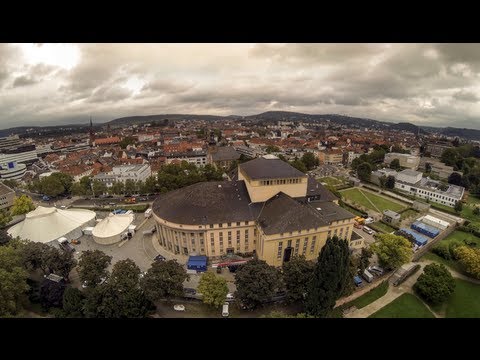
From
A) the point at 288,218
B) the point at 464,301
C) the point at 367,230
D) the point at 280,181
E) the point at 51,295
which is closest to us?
the point at 51,295

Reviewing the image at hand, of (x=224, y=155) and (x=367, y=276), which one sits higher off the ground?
(x=224, y=155)

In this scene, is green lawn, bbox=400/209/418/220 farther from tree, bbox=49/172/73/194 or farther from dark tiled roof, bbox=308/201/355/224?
tree, bbox=49/172/73/194

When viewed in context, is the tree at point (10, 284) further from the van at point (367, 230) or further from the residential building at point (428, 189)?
the residential building at point (428, 189)

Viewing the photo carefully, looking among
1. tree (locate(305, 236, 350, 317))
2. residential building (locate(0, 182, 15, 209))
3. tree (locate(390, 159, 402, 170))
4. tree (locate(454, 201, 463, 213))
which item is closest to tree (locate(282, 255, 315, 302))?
tree (locate(305, 236, 350, 317))

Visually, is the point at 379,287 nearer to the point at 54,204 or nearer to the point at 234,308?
the point at 234,308

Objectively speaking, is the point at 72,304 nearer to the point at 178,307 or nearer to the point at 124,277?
the point at 124,277

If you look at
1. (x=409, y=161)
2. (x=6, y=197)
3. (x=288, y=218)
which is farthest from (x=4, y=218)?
(x=409, y=161)

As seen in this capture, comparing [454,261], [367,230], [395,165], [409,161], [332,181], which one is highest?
[409,161]

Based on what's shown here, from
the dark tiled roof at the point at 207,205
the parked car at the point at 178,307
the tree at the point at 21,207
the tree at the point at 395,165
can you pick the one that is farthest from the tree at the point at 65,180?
the tree at the point at 395,165
